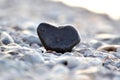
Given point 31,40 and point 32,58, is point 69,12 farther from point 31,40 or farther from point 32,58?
point 32,58

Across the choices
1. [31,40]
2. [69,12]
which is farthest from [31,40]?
[69,12]

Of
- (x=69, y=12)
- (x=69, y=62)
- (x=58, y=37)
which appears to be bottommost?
(x=69, y=62)

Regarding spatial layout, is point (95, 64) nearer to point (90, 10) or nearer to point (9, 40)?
point (9, 40)

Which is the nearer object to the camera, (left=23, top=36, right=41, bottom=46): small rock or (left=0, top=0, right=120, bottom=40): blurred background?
(left=23, top=36, right=41, bottom=46): small rock

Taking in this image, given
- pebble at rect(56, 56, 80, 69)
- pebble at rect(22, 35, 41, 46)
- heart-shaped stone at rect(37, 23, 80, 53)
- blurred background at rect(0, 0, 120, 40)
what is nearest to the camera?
pebble at rect(56, 56, 80, 69)

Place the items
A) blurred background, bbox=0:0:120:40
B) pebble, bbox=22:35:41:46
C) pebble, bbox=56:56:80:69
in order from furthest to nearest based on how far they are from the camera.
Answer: blurred background, bbox=0:0:120:40
pebble, bbox=22:35:41:46
pebble, bbox=56:56:80:69

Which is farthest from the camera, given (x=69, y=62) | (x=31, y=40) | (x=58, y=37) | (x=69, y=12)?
(x=69, y=12)

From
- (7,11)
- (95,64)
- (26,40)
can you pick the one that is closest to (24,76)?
(95,64)

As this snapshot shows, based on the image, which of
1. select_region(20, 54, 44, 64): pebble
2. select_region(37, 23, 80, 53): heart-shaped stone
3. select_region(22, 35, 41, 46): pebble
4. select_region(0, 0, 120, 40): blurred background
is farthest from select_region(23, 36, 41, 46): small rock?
select_region(0, 0, 120, 40): blurred background

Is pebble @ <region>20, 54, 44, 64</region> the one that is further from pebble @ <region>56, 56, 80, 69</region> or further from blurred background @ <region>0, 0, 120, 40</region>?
blurred background @ <region>0, 0, 120, 40</region>
